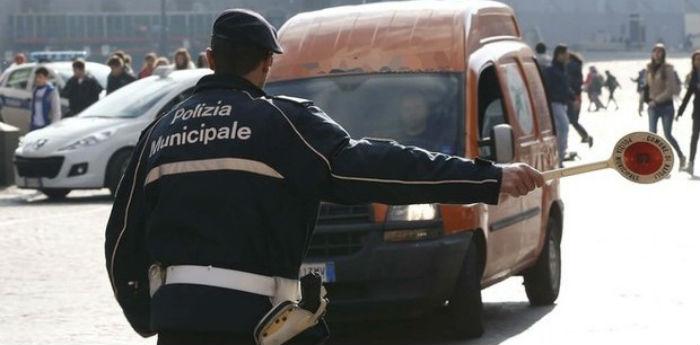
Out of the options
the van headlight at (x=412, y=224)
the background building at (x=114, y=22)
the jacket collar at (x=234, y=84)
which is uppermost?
the jacket collar at (x=234, y=84)

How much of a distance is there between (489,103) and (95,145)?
1070cm

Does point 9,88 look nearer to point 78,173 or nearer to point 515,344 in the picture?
point 78,173

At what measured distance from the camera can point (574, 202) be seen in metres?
20.4

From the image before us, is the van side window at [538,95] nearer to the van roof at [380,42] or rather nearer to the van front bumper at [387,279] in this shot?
the van roof at [380,42]

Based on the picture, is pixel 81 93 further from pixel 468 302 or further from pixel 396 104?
pixel 468 302

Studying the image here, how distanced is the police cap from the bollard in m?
20.2

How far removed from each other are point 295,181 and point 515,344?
18.3 feet

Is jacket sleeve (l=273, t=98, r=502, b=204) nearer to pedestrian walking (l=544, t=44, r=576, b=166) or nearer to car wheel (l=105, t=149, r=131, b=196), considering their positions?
car wheel (l=105, t=149, r=131, b=196)

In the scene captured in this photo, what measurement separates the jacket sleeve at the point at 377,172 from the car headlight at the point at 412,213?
5.18 meters

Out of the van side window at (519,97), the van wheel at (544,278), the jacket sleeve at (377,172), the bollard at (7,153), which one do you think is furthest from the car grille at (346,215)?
the bollard at (7,153)

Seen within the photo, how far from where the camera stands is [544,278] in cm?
1171

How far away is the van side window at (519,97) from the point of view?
37.9 ft

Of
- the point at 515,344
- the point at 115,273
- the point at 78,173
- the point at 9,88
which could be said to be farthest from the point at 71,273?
the point at 9,88

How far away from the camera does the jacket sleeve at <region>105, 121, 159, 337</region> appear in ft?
16.2
